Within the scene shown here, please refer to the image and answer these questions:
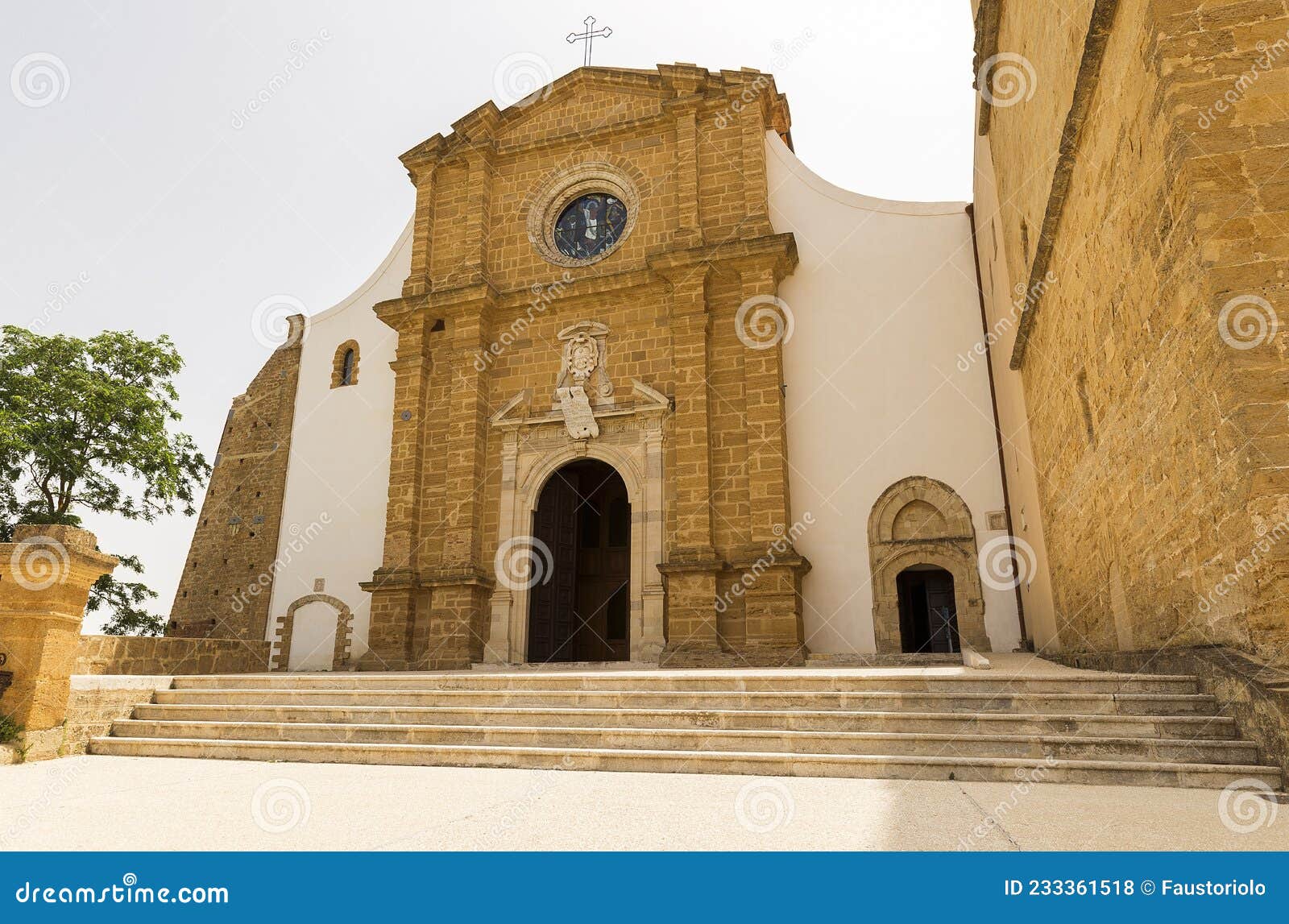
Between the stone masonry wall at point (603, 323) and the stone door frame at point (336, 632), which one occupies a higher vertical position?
the stone masonry wall at point (603, 323)

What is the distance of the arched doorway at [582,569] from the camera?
43.7 ft

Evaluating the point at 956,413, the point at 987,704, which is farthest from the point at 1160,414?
the point at 956,413

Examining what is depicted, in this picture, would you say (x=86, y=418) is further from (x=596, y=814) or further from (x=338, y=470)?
(x=596, y=814)

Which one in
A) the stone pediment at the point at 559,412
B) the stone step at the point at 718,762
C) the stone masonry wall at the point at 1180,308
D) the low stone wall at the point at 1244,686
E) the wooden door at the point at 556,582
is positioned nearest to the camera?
the low stone wall at the point at 1244,686

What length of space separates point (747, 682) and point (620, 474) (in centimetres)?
653

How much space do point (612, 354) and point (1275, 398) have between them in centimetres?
986

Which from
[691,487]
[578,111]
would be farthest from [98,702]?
[578,111]

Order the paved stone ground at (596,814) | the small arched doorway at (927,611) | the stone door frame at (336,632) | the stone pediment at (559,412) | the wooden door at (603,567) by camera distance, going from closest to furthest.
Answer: the paved stone ground at (596,814) < the small arched doorway at (927,611) < the stone pediment at (559,412) < the stone door frame at (336,632) < the wooden door at (603,567)

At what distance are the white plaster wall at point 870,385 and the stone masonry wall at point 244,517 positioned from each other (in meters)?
9.32

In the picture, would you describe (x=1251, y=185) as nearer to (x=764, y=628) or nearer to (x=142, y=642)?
(x=764, y=628)

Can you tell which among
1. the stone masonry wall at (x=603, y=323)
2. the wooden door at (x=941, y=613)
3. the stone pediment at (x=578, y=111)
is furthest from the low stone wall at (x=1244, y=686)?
the stone pediment at (x=578, y=111)

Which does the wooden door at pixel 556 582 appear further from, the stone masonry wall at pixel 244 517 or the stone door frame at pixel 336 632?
the stone masonry wall at pixel 244 517

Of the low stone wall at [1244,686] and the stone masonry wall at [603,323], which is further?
the stone masonry wall at [603,323]

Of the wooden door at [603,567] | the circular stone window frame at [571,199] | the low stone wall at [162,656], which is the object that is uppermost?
the circular stone window frame at [571,199]
